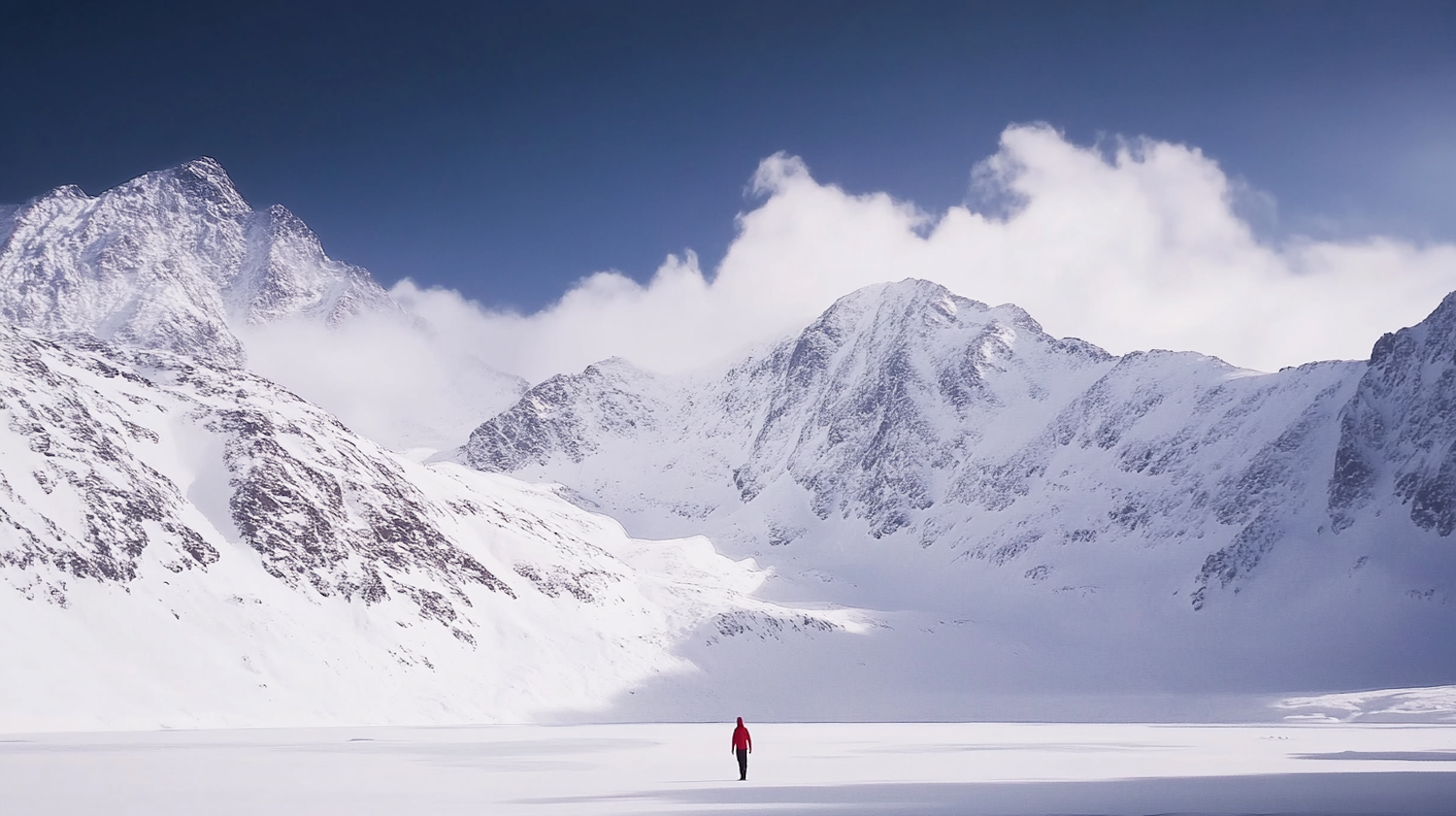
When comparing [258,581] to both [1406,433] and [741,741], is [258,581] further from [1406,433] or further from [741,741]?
[1406,433]

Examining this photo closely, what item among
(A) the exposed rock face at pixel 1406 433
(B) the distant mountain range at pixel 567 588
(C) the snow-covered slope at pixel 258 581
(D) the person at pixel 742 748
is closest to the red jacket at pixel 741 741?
(D) the person at pixel 742 748

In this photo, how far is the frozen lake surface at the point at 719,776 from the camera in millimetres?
27484

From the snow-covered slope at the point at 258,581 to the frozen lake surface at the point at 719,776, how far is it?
24.4 metres

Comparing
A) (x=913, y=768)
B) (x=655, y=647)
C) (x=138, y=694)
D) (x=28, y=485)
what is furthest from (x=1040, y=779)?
(x=655, y=647)

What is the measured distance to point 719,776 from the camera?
37.2 metres

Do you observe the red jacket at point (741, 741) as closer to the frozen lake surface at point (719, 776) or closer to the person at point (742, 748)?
the person at point (742, 748)

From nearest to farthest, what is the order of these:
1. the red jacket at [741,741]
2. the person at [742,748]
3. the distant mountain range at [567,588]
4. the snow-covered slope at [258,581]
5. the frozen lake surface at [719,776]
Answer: the frozen lake surface at [719,776], the person at [742,748], the red jacket at [741,741], the snow-covered slope at [258,581], the distant mountain range at [567,588]

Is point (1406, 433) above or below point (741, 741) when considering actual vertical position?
above

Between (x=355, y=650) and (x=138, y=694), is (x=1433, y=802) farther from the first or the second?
(x=355, y=650)

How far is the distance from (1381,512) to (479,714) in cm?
13381

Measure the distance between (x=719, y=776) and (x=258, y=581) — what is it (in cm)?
7997

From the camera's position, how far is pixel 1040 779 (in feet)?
115

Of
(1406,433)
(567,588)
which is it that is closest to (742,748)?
(567,588)

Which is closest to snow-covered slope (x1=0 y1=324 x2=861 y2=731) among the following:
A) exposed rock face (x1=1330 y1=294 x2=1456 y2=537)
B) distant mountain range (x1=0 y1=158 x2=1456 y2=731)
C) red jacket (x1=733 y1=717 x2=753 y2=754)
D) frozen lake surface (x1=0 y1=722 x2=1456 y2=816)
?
distant mountain range (x1=0 y1=158 x2=1456 y2=731)
